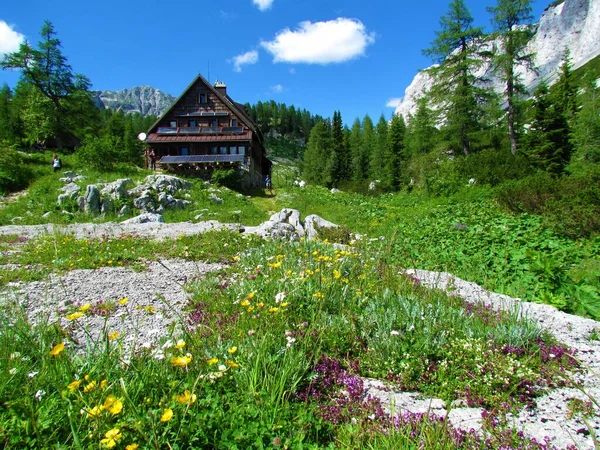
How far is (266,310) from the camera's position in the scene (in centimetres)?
388

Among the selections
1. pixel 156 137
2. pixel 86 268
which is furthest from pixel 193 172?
pixel 86 268

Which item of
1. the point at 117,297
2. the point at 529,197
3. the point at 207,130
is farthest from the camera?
the point at 207,130

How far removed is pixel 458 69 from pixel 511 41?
4236 mm

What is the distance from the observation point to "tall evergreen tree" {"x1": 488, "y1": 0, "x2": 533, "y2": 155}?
84.2ft

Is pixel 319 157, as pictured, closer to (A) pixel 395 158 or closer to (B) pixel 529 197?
(A) pixel 395 158

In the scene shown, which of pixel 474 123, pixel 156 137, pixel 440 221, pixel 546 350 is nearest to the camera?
pixel 546 350

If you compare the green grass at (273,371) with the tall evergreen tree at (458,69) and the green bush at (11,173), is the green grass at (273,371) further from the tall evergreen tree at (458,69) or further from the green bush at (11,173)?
the tall evergreen tree at (458,69)

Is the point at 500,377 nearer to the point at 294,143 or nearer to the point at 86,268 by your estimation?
the point at 86,268

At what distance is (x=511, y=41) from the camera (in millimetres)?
26266

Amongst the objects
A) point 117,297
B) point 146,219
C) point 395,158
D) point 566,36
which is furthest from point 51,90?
point 566,36

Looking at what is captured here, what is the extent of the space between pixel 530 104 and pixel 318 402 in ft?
124

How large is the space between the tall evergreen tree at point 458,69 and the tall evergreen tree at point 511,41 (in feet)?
5.16

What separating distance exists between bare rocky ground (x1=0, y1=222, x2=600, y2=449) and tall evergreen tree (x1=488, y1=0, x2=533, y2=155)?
2707cm

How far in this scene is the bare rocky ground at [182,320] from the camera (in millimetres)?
2688
